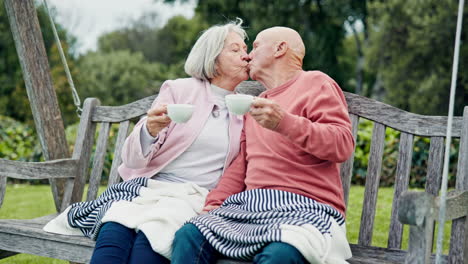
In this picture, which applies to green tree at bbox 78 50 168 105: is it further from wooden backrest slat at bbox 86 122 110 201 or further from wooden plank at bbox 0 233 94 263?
wooden plank at bbox 0 233 94 263

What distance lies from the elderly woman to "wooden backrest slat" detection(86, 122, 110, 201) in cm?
50

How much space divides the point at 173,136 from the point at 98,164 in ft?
2.78

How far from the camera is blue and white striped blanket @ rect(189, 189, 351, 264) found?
230cm

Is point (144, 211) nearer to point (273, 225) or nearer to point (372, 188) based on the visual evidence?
point (273, 225)

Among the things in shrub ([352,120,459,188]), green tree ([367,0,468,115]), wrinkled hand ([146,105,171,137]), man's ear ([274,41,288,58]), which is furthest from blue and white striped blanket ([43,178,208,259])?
green tree ([367,0,468,115])

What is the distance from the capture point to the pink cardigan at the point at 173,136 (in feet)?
9.79

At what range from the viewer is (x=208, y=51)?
126 inches

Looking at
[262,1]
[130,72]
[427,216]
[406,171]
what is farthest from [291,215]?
[130,72]

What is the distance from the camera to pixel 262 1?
20.0 meters

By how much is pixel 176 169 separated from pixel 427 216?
56.4 inches

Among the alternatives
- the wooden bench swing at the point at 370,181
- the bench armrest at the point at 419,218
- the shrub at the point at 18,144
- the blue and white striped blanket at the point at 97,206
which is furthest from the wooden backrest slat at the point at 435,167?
the shrub at the point at 18,144

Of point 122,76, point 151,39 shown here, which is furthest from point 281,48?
point 151,39

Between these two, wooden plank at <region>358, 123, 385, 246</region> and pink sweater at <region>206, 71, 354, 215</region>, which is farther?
wooden plank at <region>358, 123, 385, 246</region>

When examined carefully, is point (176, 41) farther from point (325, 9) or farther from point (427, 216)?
point (427, 216)
